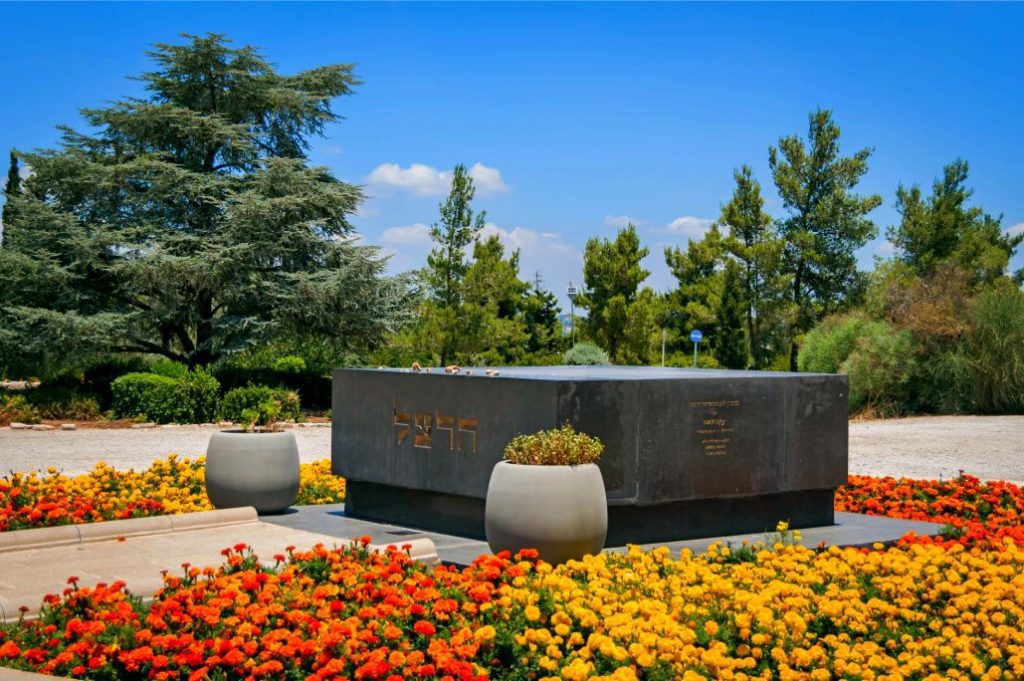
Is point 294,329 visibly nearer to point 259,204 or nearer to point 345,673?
point 259,204

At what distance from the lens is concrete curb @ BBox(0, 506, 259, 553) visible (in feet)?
28.2

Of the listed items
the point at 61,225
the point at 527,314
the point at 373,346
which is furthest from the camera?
the point at 527,314

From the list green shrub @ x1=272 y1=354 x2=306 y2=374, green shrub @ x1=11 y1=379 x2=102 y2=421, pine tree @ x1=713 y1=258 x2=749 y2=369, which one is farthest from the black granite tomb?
pine tree @ x1=713 y1=258 x2=749 y2=369

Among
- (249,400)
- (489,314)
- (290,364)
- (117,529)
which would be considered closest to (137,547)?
(117,529)

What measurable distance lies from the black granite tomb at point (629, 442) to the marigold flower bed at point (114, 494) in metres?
1.72

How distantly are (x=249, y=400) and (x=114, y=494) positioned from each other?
40.2 feet

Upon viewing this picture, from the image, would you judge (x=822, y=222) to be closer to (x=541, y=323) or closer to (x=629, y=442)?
(x=541, y=323)

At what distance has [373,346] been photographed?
96.6 feet

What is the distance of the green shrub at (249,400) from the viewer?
23.0 meters

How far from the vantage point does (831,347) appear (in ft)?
95.0

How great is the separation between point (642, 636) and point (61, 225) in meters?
25.1

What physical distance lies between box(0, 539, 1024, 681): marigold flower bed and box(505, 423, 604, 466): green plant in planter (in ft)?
2.71

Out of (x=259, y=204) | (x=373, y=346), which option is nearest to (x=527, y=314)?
(x=373, y=346)

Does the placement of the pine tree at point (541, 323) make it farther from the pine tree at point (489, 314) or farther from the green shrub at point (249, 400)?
the green shrub at point (249, 400)
